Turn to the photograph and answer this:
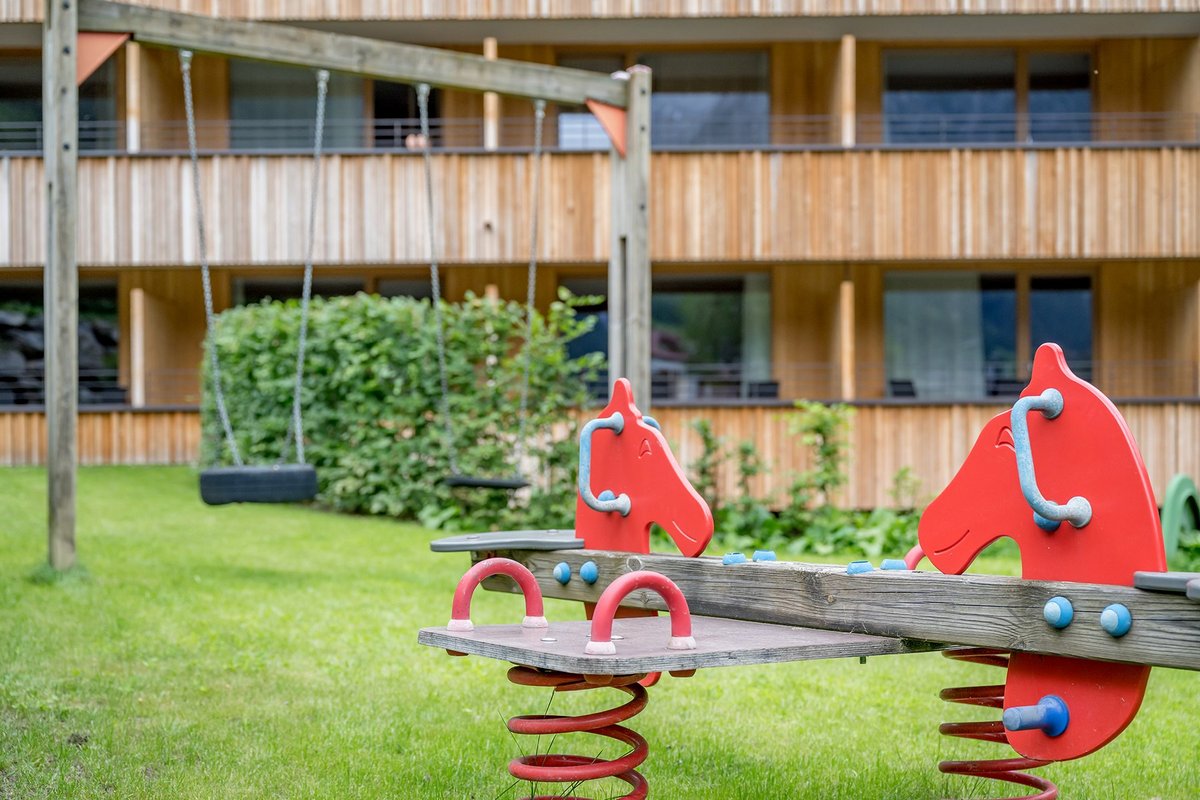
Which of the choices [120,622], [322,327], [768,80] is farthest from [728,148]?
[120,622]

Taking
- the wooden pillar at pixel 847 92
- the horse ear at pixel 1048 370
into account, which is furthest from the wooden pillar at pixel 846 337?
the horse ear at pixel 1048 370

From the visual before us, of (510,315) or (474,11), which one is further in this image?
(474,11)

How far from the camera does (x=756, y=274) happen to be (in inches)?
732

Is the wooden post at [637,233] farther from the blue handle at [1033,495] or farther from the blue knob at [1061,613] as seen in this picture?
the blue knob at [1061,613]

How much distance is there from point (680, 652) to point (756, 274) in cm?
1610

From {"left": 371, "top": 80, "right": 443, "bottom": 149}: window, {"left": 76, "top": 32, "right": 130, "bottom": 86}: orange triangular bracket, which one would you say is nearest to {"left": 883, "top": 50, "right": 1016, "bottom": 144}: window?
{"left": 371, "top": 80, "right": 443, "bottom": 149}: window

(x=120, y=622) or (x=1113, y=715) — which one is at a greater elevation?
(x=1113, y=715)

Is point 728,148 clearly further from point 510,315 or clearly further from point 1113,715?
point 1113,715

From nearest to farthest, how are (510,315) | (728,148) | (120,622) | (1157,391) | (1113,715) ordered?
1. (1113,715)
2. (120,622)
3. (510,315)
4. (728,148)
5. (1157,391)

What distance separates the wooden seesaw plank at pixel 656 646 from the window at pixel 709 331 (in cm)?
1486

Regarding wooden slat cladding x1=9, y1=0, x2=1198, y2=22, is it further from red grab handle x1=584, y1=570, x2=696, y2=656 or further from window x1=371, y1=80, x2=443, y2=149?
red grab handle x1=584, y1=570, x2=696, y2=656

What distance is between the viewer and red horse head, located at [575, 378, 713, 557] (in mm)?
3926

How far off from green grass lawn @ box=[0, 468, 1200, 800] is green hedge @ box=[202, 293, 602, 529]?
11.0 ft

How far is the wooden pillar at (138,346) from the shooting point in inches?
691
